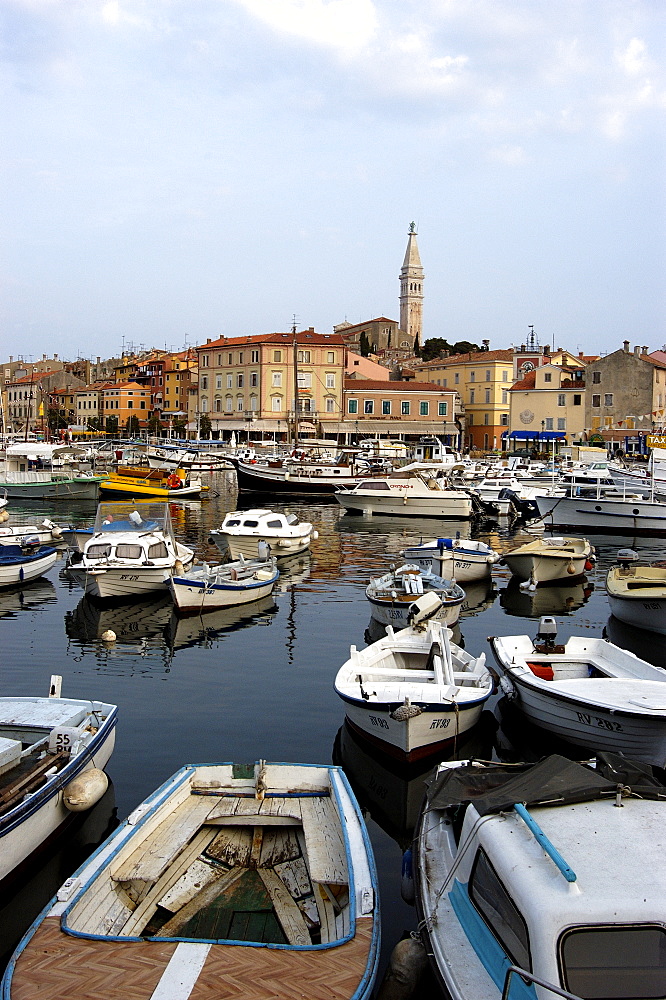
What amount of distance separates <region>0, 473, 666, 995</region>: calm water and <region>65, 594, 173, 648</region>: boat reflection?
54mm

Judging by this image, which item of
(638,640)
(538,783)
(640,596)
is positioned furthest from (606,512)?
(538,783)

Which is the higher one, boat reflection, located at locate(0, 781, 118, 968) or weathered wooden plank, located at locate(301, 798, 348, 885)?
weathered wooden plank, located at locate(301, 798, 348, 885)

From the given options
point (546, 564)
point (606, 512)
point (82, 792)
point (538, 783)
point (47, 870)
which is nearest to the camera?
point (538, 783)

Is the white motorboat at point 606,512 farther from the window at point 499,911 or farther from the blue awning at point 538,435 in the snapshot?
the blue awning at point 538,435

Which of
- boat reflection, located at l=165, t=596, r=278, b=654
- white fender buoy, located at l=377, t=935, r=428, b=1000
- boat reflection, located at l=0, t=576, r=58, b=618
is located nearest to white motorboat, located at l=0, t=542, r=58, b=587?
boat reflection, located at l=0, t=576, r=58, b=618

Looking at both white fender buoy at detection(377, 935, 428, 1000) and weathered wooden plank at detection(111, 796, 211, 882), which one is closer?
white fender buoy at detection(377, 935, 428, 1000)

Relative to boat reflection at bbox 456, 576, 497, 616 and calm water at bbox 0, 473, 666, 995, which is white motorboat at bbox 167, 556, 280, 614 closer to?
calm water at bbox 0, 473, 666, 995

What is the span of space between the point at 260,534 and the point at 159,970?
23665 mm

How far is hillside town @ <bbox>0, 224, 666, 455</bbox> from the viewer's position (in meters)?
80.2

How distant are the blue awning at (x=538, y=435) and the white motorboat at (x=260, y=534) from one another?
5700cm

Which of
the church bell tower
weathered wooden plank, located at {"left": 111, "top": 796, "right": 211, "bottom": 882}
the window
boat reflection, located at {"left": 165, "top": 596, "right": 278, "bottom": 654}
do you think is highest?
the church bell tower

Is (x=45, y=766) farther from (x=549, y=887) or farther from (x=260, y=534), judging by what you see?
(x=260, y=534)

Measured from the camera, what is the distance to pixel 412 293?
159625 mm

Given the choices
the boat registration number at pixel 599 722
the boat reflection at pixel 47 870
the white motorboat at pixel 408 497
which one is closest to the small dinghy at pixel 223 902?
the boat reflection at pixel 47 870
